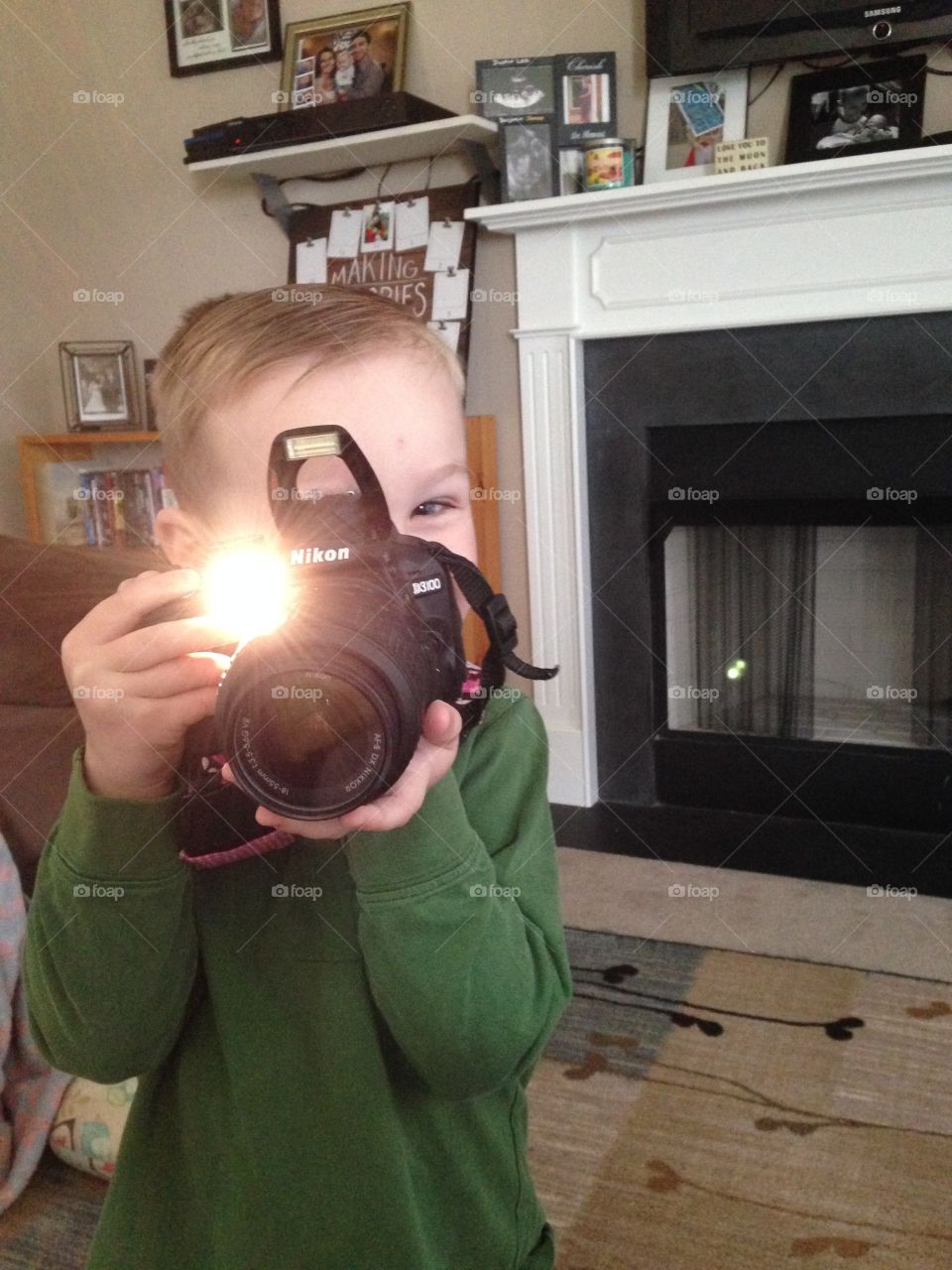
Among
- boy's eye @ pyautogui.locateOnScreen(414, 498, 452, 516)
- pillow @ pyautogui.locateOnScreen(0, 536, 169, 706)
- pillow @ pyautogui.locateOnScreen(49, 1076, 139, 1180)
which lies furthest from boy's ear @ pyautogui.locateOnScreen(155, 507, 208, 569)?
pillow @ pyautogui.locateOnScreen(49, 1076, 139, 1180)

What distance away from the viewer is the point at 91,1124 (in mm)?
1149

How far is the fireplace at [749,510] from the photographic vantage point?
1.89 m

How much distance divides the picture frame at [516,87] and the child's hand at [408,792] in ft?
6.05

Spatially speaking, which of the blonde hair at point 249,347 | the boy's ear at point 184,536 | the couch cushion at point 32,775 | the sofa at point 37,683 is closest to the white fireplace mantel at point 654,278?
the sofa at point 37,683

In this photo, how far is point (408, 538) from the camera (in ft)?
1.72

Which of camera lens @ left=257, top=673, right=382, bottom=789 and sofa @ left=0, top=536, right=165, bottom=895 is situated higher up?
camera lens @ left=257, top=673, right=382, bottom=789

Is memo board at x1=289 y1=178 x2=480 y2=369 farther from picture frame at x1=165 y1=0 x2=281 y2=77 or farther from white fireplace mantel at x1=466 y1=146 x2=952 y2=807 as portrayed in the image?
picture frame at x1=165 y1=0 x2=281 y2=77

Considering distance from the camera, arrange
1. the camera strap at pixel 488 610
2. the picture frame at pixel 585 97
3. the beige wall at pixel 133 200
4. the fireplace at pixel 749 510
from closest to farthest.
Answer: the camera strap at pixel 488 610, the fireplace at pixel 749 510, the picture frame at pixel 585 97, the beige wall at pixel 133 200

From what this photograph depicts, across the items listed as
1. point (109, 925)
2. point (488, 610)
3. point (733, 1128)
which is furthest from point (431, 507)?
point (733, 1128)

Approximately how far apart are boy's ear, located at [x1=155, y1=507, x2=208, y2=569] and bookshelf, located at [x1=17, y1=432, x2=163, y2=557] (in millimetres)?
2013

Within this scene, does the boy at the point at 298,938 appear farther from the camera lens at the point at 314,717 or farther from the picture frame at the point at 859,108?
the picture frame at the point at 859,108

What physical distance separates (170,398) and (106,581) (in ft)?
2.19

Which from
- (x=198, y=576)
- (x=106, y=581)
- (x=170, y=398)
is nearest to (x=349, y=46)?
(x=106, y=581)

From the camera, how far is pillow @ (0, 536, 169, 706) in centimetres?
123
